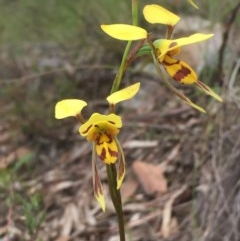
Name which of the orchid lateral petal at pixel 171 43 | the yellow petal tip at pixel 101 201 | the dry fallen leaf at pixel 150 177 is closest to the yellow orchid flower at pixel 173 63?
the orchid lateral petal at pixel 171 43

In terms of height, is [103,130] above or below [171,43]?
below

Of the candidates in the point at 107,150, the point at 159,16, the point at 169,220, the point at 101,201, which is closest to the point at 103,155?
the point at 107,150

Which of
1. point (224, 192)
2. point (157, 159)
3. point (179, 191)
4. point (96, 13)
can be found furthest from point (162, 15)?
point (96, 13)

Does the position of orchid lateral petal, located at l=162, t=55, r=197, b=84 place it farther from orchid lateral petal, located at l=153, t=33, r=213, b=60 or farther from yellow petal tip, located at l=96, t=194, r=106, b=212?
yellow petal tip, located at l=96, t=194, r=106, b=212

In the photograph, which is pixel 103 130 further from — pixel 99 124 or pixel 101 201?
pixel 101 201

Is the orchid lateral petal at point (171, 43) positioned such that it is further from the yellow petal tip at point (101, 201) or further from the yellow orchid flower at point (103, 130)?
the yellow petal tip at point (101, 201)

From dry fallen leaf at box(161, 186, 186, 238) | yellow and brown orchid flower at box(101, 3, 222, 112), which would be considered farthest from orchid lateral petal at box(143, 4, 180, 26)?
dry fallen leaf at box(161, 186, 186, 238)

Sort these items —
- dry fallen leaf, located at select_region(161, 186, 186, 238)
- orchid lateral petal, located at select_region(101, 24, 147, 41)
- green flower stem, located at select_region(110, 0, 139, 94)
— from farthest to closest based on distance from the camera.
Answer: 1. dry fallen leaf, located at select_region(161, 186, 186, 238)
2. green flower stem, located at select_region(110, 0, 139, 94)
3. orchid lateral petal, located at select_region(101, 24, 147, 41)
